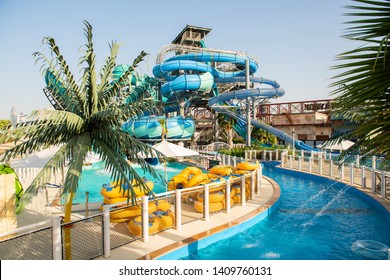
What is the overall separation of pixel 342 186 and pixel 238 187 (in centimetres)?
597

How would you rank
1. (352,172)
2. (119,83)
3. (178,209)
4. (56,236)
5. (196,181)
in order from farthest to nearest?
(352,172)
(196,181)
(178,209)
(119,83)
(56,236)

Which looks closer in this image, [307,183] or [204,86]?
[307,183]

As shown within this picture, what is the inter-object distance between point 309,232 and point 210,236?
263 centimetres

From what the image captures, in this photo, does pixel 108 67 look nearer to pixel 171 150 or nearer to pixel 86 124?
pixel 86 124

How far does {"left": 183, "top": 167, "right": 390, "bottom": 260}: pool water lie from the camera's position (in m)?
5.65

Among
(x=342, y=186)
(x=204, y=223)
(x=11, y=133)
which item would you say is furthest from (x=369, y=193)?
(x=11, y=133)

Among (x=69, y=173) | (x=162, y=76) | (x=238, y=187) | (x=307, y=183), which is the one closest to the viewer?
(x=69, y=173)

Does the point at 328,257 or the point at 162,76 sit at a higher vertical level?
the point at 162,76

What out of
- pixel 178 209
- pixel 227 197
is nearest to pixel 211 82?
pixel 227 197

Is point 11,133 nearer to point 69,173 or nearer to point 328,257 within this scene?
point 69,173

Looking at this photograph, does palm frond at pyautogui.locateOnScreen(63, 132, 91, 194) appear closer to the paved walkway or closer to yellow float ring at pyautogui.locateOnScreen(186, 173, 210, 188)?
the paved walkway

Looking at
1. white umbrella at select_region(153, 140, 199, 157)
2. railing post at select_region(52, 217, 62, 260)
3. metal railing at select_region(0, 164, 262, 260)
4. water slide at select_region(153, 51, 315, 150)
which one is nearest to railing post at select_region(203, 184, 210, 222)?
metal railing at select_region(0, 164, 262, 260)

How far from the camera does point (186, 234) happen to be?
5.93m

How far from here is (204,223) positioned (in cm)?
661
